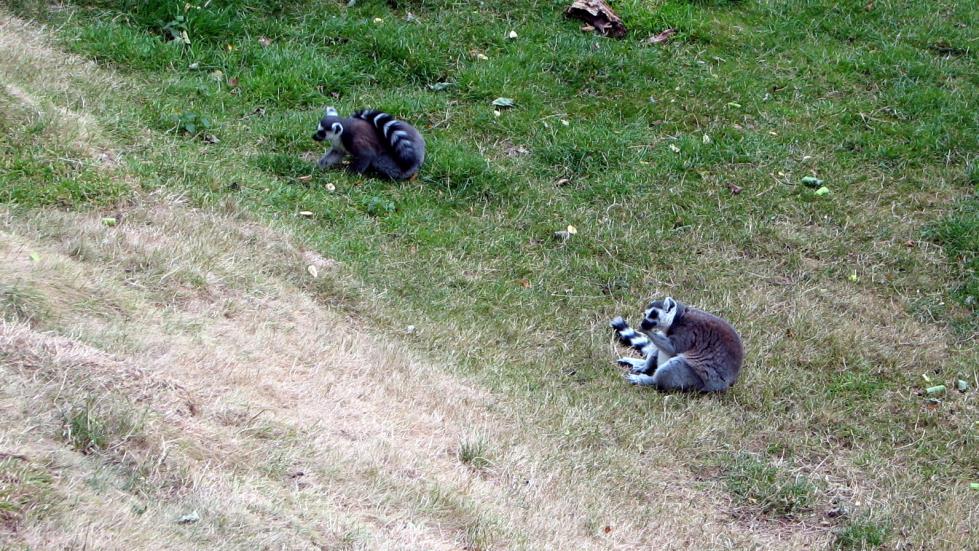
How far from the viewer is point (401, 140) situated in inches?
368

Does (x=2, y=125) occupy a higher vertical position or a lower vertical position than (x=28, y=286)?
lower

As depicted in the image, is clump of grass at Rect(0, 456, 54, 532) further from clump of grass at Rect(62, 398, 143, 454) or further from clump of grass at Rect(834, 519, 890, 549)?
clump of grass at Rect(834, 519, 890, 549)

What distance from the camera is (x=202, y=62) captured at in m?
10.9

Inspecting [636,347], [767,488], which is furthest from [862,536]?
[636,347]

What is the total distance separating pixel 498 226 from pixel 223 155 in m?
2.68

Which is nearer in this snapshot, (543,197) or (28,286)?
(28,286)

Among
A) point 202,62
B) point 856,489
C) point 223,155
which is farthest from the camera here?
point 202,62

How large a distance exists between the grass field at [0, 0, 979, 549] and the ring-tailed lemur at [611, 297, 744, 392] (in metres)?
0.17

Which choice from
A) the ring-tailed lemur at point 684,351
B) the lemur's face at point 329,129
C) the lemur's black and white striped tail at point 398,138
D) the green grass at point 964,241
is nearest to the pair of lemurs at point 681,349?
the ring-tailed lemur at point 684,351

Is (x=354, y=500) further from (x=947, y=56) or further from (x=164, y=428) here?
(x=947, y=56)

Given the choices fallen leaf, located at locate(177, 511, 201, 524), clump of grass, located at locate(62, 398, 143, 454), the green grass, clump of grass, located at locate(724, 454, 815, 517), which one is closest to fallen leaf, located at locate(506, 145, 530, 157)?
the green grass

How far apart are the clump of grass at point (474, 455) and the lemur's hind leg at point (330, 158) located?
14.9 feet

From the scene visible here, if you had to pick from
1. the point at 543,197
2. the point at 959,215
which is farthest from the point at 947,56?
the point at 543,197

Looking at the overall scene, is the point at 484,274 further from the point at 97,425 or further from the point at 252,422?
the point at 97,425
